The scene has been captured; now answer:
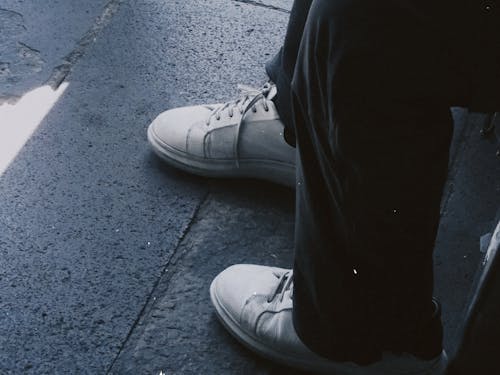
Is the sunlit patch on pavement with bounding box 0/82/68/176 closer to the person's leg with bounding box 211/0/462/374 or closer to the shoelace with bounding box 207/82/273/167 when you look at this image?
the shoelace with bounding box 207/82/273/167

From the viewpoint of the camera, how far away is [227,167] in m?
1.58

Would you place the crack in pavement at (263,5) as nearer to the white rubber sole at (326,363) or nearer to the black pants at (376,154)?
the white rubber sole at (326,363)

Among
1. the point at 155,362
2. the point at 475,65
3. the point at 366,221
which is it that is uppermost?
the point at 475,65

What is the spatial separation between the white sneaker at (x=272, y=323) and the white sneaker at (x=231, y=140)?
1.01 ft

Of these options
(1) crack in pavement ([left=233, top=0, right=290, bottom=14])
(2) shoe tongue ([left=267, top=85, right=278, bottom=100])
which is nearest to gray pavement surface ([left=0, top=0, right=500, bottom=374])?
(1) crack in pavement ([left=233, top=0, right=290, bottom=14])

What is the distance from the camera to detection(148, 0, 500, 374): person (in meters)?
0.81

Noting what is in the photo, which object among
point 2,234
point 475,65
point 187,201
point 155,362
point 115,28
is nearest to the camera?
point 475,65

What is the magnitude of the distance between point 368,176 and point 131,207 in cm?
80

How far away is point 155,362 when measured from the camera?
126 cm

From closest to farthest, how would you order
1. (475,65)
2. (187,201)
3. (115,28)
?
(475,65) → (187,201) → (115,28)

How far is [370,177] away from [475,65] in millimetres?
188

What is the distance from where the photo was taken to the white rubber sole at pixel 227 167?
1562 millimetres

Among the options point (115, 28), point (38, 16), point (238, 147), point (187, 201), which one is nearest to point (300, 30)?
point (238, 147)

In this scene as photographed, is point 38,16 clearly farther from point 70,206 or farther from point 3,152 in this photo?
point 70,206
